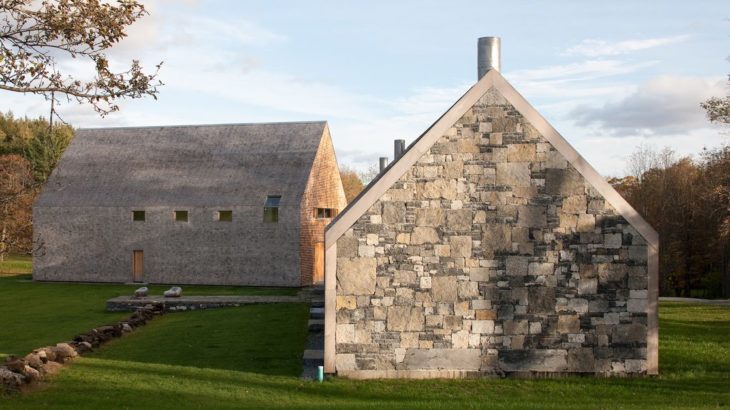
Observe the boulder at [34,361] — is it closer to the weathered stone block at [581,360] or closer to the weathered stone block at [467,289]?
the weathered stone block at [467,289]

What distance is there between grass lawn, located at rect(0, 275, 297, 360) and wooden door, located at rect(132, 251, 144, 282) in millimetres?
1361

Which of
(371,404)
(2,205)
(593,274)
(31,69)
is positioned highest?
(31,69)

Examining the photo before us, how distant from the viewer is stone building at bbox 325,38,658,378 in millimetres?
14633

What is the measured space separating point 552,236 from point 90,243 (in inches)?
1193

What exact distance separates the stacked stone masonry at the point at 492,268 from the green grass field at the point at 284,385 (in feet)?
1.93

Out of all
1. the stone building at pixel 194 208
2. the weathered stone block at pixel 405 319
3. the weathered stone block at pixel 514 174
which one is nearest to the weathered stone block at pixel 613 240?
the weathered stone block at pixel 514 174

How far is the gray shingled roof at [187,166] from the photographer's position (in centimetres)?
3803

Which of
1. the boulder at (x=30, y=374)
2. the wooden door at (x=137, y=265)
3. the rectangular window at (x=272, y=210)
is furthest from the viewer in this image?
the wooden door at (x=137, y=265)

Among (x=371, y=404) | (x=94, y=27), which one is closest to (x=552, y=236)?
(x=371, y=404)

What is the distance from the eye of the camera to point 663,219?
46.2 meters

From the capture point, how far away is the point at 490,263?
1476 centimetres

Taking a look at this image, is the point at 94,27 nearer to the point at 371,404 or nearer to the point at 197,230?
the point at 371,404

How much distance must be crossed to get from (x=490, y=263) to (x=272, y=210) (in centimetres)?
2337

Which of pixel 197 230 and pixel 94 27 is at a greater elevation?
→ pixel 94 27
